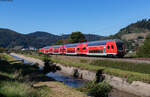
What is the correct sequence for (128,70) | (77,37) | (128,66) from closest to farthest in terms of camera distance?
(128,70), (128,66), (77,37)

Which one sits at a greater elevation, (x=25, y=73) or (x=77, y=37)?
(x=77, y=37)

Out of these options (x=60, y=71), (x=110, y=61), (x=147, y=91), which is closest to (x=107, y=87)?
(x=147, y=91)

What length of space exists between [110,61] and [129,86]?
38.4ft

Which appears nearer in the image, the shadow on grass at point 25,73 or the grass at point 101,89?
the grass at point 101,89

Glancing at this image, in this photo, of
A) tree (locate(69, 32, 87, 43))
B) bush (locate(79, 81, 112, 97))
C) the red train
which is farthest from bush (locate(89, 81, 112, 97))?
tree (locate(69, 32, 87, 43))

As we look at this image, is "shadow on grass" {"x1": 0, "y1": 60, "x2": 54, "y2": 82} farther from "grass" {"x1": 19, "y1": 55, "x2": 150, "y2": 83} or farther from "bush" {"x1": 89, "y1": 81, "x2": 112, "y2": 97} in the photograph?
"grass" {"x1": 19, "y1": 55, "x2": 150, "y2": 83}

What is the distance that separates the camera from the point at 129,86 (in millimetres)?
20656

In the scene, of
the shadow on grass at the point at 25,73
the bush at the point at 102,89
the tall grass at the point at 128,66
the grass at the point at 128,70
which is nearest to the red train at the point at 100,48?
the grass at the point at 128,70

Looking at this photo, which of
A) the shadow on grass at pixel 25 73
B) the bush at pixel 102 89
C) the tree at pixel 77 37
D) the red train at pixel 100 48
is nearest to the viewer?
the bush at pixel 102 89

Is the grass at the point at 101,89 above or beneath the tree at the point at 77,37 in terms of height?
beneath

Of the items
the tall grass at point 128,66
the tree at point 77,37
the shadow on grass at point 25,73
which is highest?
the tree at point 77,37

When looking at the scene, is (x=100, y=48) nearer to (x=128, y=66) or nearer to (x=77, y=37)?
(x=128, y=66)

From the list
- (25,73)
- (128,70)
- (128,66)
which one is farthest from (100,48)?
(25,73)

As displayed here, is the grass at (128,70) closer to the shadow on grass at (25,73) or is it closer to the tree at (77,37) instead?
the shadow on grass at (25,73)
